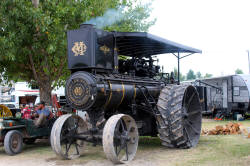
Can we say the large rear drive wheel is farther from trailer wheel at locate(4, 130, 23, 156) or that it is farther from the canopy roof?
trailer wheel at locate(4, 130, 23, 156)

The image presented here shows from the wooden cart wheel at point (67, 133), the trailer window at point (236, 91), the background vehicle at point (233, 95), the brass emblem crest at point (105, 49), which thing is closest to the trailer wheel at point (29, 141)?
the wooden cart wheel at point (67, 133)

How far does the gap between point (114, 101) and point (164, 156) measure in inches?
61.6

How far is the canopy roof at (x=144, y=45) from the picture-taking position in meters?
6.59

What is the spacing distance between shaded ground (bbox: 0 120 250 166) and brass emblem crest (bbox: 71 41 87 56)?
2.20 meters

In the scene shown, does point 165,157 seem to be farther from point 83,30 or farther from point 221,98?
point 221,98

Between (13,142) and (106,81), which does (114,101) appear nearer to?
(106,81)

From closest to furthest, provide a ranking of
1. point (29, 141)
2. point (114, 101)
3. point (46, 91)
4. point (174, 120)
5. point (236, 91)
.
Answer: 1. point (114, 101)
2. point (174, 120)
3. point (29, 141)
4. point (46, 91)
5. point (236, 91)

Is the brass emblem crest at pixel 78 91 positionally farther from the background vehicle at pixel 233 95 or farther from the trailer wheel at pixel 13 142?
the background vehicle at pixel 233 95

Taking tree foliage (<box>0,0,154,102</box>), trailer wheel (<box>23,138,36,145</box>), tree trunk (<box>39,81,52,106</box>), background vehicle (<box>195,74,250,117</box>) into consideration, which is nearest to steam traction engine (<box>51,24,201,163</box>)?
trailer wheel (<box>23,138,36,145</box>)

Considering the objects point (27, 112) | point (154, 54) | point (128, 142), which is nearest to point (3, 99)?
point (27, 112)

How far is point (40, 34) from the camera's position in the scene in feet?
29.5

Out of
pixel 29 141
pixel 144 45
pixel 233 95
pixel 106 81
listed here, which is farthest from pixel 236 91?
pixel 106 81

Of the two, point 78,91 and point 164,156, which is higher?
point 78,91

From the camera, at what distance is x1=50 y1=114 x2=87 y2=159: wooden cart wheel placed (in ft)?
19.1
